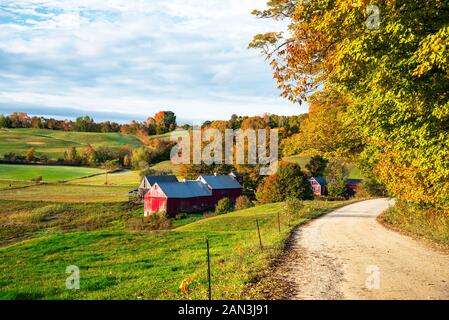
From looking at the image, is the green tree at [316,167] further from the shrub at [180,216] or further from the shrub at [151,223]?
the shrub at [151,223]

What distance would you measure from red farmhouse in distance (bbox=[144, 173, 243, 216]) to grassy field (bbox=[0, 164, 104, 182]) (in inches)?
1316

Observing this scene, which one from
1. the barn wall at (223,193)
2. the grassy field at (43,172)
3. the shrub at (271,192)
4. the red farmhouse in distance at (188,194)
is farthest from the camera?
the grassy field at (43,172)

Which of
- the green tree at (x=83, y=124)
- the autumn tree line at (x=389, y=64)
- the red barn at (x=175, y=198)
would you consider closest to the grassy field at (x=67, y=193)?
the red barn at (x=175, y=198)

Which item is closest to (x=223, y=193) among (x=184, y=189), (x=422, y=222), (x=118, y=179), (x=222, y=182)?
(x=222, y=182)

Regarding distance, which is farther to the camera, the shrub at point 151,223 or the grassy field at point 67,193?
Result: the grassy field at point 67,193

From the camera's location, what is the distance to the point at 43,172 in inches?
3506

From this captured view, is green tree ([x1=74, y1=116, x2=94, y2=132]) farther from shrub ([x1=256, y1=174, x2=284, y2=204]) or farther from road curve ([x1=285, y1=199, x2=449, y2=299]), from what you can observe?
road curve ([x1=285, y1=199, x2=449, y2=299])

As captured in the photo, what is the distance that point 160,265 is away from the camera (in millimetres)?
17828

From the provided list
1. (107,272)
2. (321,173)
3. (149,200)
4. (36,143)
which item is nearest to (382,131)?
(107,272)

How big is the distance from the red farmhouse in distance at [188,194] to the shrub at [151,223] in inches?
317

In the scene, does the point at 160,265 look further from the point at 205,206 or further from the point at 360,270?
the point at 205,206

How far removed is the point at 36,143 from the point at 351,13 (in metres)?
130

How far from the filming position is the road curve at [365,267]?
31.4ft

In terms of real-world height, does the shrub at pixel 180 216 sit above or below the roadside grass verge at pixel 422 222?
below
